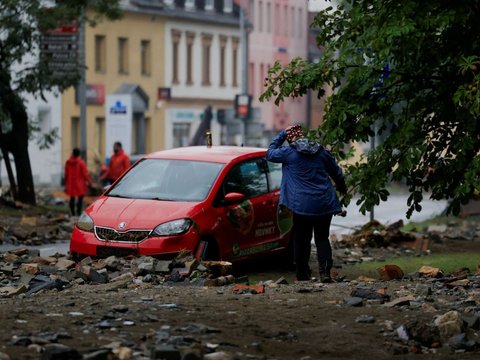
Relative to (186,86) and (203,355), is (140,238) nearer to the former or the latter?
(203,355)

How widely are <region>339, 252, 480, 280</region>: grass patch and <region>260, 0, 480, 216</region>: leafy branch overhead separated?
185 cm

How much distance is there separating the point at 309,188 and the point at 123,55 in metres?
61.3

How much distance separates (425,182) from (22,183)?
773 inches

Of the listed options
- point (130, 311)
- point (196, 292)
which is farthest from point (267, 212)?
point (130, 311)

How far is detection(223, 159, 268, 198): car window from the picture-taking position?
18.7m

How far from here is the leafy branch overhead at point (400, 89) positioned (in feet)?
50.8

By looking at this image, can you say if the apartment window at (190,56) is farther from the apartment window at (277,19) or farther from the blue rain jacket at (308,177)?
the blue rain jacket at (308,177)

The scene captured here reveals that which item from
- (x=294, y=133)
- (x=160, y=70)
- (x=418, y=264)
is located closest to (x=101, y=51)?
(x=160, y=70)

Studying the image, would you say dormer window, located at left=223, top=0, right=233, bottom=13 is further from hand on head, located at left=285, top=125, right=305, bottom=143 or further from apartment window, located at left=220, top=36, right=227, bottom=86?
hand on head, located at left=285, top=125, right=305, bottom=143

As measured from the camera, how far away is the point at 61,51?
117ft

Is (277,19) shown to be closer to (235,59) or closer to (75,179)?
(235,59)

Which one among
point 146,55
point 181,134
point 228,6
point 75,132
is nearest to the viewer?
point 75,132

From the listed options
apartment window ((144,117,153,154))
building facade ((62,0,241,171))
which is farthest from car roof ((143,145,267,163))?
apartment window ((144,117,153,154))

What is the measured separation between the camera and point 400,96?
55.8 feet
